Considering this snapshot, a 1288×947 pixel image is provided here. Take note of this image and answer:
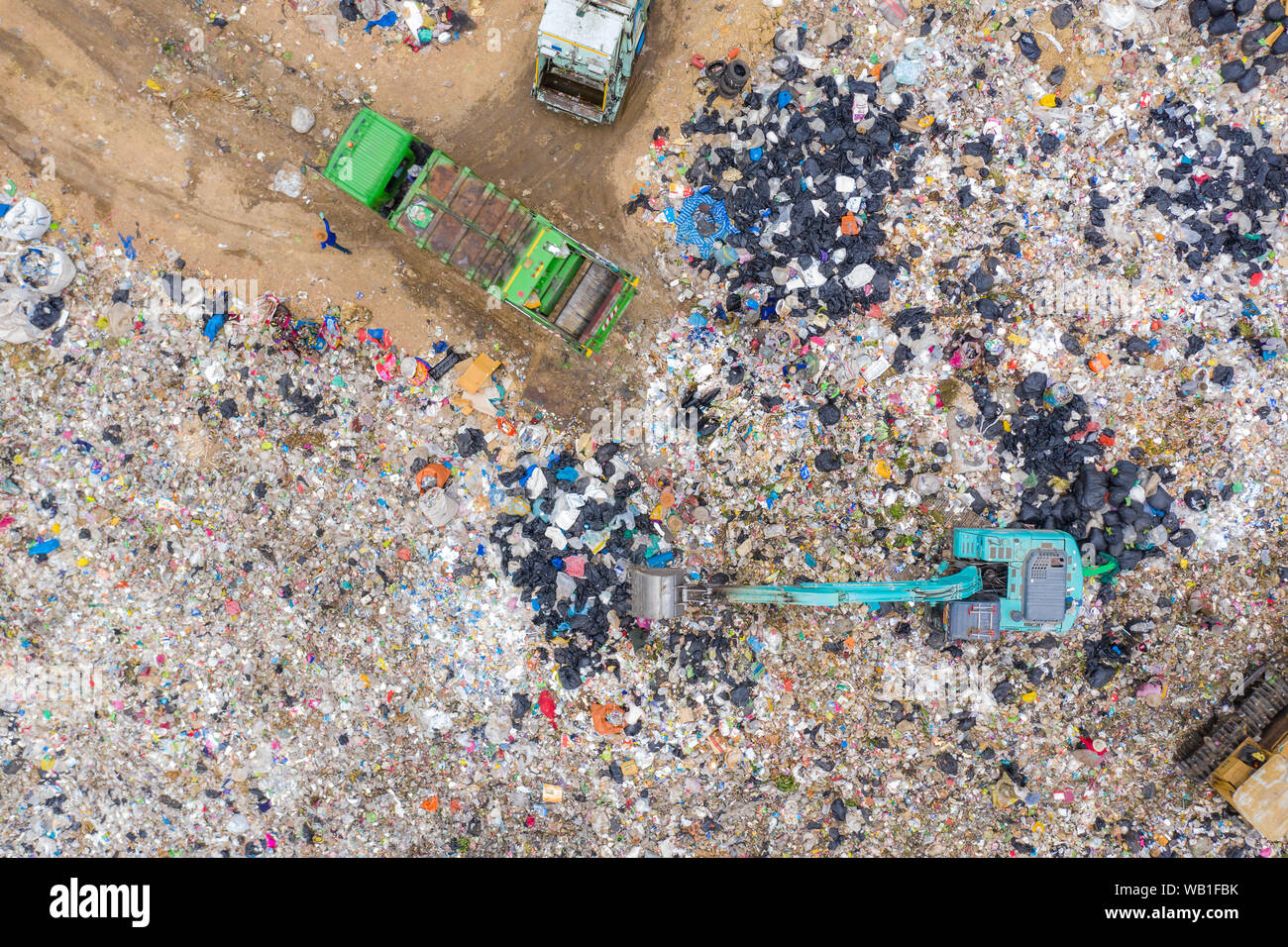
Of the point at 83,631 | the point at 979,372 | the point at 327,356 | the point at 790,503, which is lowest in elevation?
the point at 83,631

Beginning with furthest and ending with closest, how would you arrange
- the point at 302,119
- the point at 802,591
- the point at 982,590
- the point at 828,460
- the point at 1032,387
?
the point at 302,119
the point at 828,460
the point at 1032,387
the point at 982,590
the point at 802,591

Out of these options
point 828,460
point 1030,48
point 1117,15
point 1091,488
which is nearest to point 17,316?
point 828,460

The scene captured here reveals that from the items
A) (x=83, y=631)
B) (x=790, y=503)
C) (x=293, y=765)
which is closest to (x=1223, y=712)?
(x=790, y=503)

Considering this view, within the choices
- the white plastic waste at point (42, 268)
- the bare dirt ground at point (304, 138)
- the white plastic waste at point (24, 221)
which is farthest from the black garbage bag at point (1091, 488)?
the white plastic waste at point (24, 221)

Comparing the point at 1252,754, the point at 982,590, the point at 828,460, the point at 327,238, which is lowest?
the point at 1252,754

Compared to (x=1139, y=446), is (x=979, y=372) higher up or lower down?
higher up

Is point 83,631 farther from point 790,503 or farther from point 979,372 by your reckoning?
point 979,372

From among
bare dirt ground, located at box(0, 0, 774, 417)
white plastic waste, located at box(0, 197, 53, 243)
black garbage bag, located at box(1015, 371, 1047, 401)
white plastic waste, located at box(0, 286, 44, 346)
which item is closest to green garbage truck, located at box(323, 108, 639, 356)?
bare dirt ground, located at box(0, 0, 774, 417)

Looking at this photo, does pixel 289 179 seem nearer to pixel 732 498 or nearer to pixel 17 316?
pixel 17 316
